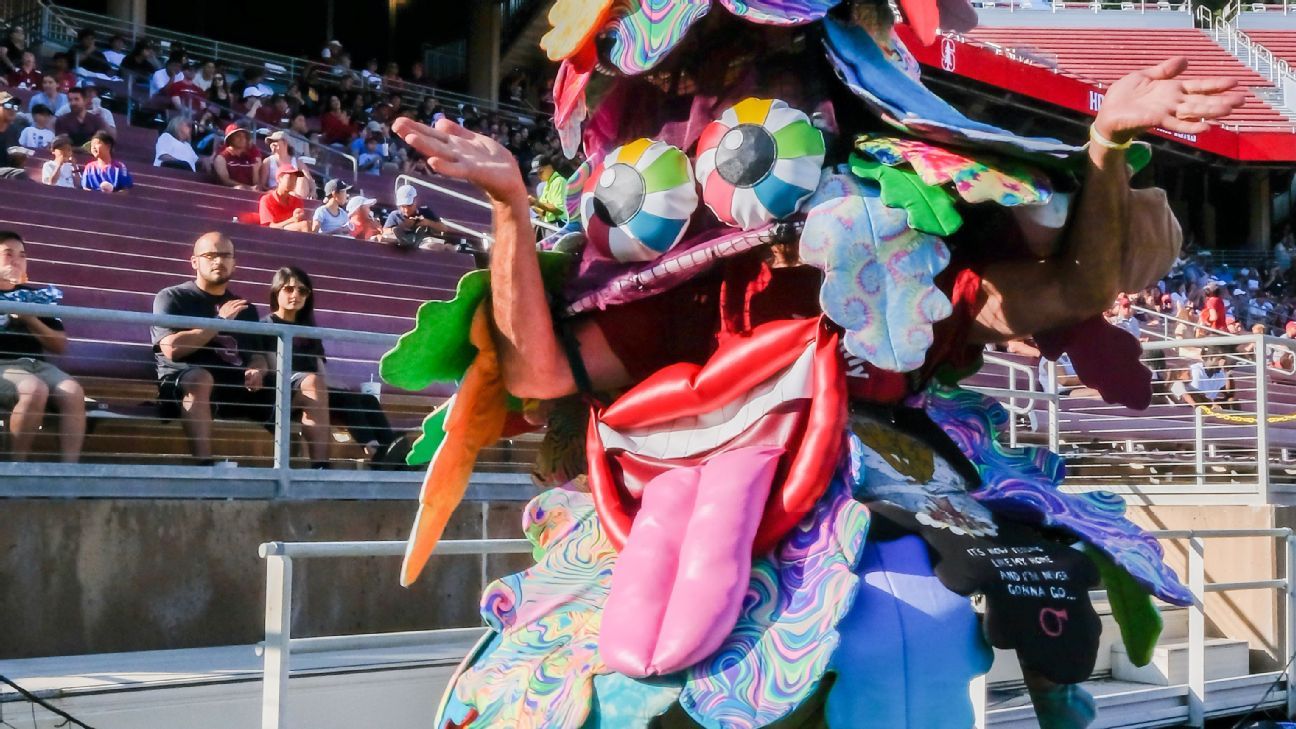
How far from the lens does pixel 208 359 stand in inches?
224

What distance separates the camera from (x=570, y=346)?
103 inches

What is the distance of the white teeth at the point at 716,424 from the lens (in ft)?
7.95

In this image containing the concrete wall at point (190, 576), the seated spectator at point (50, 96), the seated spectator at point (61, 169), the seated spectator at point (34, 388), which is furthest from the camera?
the seated spectator at point (50, 96)

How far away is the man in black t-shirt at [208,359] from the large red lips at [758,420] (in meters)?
3.11

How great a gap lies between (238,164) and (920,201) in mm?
8561

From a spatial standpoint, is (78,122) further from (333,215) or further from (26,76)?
(333,215)

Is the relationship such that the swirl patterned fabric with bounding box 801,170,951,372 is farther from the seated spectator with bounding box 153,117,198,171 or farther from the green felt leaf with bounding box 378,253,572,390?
the seated spectator with bounding box 153,117,198,171

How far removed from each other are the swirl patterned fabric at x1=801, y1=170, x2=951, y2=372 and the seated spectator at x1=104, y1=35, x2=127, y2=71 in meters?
11.3

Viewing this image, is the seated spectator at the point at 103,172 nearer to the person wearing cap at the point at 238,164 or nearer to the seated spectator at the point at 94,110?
the seated spectator at the point at 94,110

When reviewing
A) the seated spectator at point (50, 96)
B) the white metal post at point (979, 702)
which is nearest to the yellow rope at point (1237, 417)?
the white metal post at point (979, 702)

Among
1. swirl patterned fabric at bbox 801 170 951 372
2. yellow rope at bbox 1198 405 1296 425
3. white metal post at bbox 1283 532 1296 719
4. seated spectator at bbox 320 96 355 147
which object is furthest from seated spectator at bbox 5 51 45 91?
swirl patterned fabric at bbox 801 170 951 372

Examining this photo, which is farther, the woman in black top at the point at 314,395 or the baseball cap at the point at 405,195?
the baseball cap at the point at 405,195

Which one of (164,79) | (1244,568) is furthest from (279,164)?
(1244,568)

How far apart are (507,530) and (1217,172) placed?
22463 mm
